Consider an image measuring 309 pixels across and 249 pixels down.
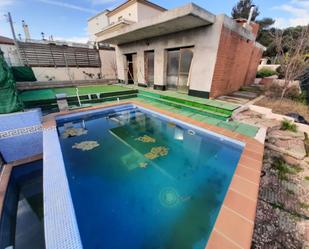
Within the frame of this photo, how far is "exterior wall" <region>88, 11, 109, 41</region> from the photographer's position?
1564cm

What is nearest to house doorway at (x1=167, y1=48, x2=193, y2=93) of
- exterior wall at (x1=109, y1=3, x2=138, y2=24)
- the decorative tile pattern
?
the decorative tile pattern

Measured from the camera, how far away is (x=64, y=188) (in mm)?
1852

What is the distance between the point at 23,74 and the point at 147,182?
411 inches

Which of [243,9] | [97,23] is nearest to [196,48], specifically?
[97,23]

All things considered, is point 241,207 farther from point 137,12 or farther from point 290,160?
point 137,12

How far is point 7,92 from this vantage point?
3293 millimetres

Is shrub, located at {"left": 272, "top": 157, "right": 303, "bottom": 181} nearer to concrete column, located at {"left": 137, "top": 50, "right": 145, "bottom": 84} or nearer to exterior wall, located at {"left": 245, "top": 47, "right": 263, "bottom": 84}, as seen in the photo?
concrete column, located at {"left": 137, "top": 50, "right": 145, "bottom": 84}

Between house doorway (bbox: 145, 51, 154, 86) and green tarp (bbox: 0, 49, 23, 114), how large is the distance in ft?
19.7

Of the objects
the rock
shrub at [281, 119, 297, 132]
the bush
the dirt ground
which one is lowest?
the rock

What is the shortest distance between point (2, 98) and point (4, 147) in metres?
1.22

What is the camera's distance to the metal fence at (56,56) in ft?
29.3

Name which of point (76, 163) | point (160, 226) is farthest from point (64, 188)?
point (160, 226)

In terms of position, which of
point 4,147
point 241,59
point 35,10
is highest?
point 35,10

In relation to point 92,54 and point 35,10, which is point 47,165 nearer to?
point 92,54
